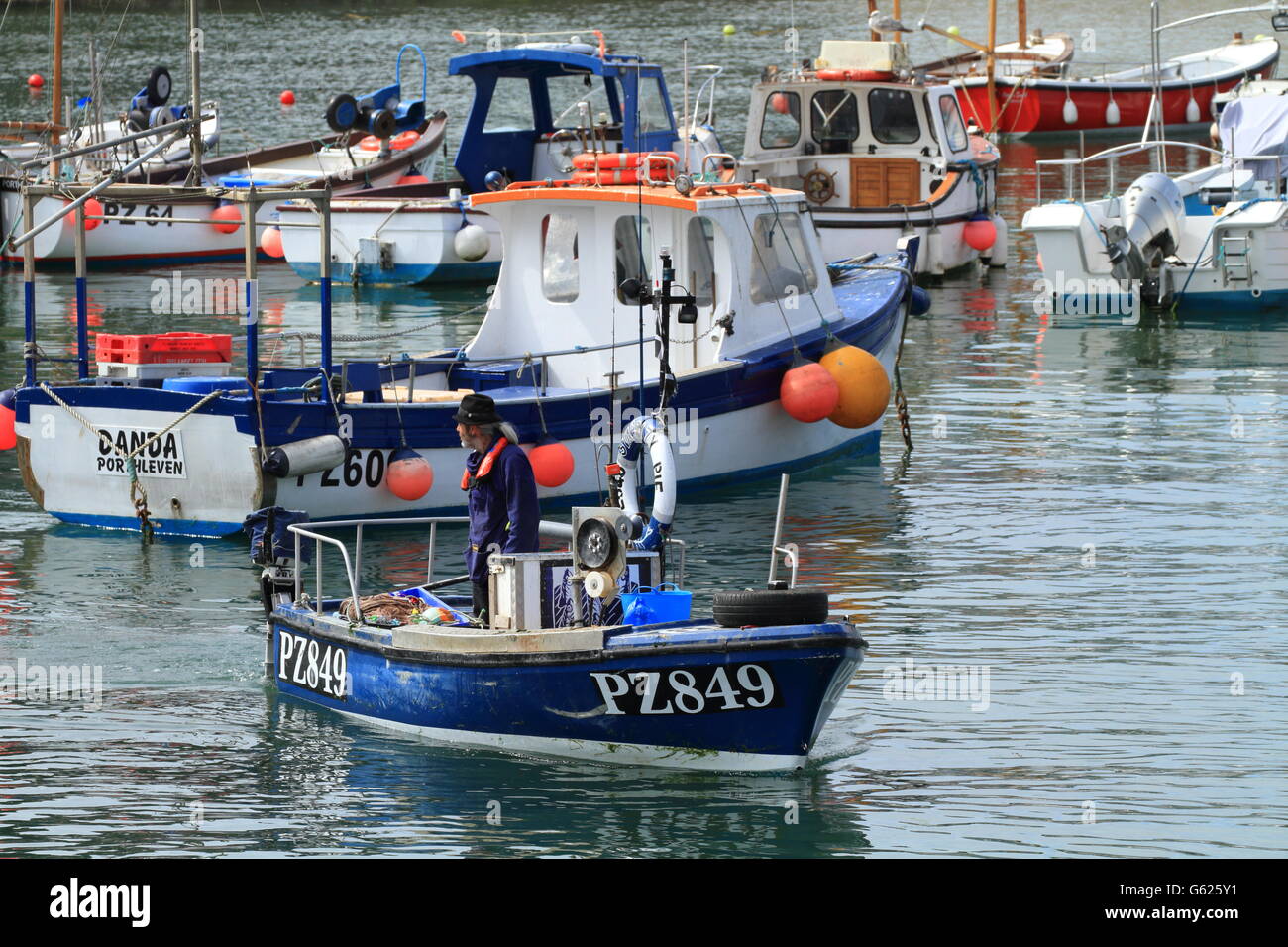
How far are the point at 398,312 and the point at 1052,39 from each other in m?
Result: 30.1

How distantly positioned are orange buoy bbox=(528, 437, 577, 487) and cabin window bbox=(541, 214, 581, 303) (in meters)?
2.28

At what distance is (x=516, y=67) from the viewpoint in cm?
3031

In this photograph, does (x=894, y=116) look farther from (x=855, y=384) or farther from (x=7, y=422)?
(x=7, y=422)

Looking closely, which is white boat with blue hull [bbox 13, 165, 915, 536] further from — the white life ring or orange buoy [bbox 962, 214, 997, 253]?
orange buoy [bbox 962, 214, 997, 253]

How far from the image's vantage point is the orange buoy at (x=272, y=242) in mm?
31172

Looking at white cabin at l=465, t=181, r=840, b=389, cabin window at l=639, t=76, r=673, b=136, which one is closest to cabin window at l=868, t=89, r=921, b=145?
cabin window at l=639, t=76, r=673, b=136

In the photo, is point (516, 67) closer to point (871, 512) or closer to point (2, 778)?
point (871, 512)

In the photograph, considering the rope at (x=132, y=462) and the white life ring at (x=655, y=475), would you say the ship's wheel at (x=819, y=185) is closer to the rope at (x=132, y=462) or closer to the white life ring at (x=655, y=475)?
the rope at (x=132, y=462)

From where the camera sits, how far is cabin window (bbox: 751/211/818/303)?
17922 mm

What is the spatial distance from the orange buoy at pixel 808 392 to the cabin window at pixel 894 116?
40.7ft

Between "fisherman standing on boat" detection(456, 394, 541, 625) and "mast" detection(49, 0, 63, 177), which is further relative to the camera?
"mast" detection(49, 0, 63, 177)

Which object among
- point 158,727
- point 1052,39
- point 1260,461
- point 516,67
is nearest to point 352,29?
point 1052,39

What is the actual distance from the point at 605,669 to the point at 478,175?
69.1 ft

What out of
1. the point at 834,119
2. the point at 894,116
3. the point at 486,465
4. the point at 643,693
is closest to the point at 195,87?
the point at 486,465
